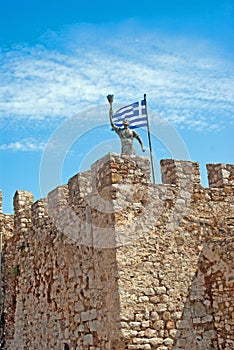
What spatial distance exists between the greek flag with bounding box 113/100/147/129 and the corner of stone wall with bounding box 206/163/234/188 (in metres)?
1.63

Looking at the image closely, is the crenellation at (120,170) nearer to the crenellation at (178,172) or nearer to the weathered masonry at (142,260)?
the weathered masonry at (142,260)

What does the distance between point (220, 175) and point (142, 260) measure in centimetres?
246

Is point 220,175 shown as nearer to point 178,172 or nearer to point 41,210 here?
point 178,172

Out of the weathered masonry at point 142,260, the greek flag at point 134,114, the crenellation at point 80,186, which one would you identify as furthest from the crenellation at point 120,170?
the greek flag at point 134,114

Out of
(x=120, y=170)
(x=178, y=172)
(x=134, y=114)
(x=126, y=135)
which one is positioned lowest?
(x=120, y=170)

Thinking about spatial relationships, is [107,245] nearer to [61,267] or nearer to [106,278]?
[106,278]

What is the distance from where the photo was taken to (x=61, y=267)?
11094mm

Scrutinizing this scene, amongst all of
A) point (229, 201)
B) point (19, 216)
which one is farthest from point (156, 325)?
point (19, 216)

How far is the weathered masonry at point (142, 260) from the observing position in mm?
9117

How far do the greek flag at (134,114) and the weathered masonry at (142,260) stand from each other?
1210mm

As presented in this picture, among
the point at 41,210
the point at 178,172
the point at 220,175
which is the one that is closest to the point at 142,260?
the point at 178,172

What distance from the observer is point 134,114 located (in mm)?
11234

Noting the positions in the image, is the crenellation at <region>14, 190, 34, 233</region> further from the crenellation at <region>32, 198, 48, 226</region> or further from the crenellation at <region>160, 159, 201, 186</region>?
the crenellation at <region>160, 159, 201, 186</region>

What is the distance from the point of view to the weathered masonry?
912 cm
